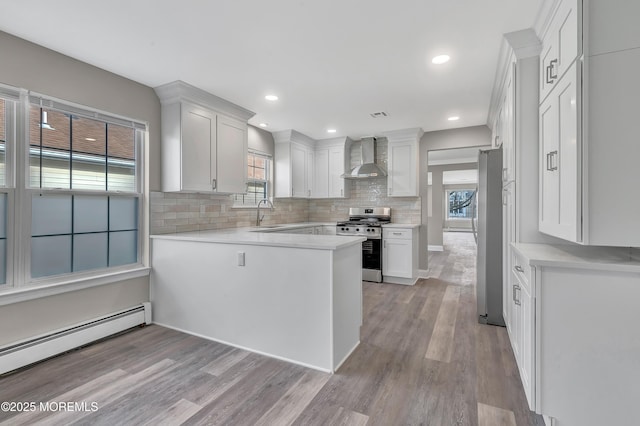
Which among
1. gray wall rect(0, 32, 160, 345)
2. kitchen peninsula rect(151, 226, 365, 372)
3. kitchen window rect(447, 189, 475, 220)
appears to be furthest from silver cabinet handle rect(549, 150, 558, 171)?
kitchen window rect(447, 189, 475, 220)

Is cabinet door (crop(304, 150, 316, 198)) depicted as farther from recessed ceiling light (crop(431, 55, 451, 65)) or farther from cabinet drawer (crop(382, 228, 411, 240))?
recessed ceiling light (crop(431, 55, 451, 65))

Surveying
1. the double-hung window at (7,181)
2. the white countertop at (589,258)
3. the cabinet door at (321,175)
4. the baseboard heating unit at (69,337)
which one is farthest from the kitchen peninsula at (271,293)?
the cabinet door at (321,175)

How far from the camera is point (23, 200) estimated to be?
234cm

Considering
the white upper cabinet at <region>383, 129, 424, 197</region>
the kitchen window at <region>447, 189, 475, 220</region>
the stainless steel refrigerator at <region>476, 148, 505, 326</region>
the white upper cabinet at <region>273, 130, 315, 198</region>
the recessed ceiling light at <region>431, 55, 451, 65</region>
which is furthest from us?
the kitchen window at <region>447, 189, 475, 220</region>

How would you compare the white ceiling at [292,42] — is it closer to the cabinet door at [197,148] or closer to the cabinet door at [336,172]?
the cabinet door at [197,148]

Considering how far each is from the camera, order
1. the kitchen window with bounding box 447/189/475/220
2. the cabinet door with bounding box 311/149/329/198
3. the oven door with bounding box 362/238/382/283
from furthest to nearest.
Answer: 1. the kitchen window with bounding box 447/189/475/220
2. the cabinet door with bounding box 311/149/329/198
3. the oven door with bounding box 362/238/382/283

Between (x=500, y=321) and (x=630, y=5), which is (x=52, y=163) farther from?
(x=500, y=321)

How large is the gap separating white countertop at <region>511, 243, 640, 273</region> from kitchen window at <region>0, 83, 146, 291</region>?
11.1 ft

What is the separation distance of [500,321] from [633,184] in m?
2.07

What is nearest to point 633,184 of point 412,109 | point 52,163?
point 412,109

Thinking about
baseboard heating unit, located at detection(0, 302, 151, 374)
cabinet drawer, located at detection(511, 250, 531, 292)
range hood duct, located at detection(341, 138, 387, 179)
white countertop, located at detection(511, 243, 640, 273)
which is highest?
range hood duct, located at detection(341, 138, 387, 179)

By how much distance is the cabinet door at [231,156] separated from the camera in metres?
3.59

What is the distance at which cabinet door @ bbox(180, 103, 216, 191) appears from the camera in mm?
3162

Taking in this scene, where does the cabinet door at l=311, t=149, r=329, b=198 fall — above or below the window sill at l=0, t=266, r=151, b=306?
above
